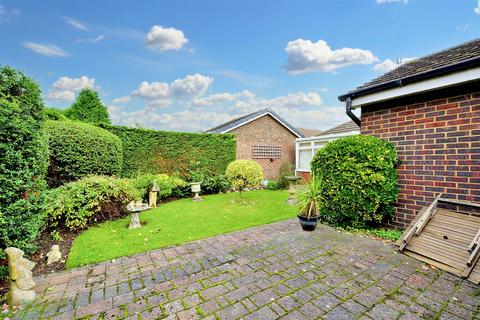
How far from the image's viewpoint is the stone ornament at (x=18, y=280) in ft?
7.29

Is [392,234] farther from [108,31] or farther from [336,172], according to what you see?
[108,31]

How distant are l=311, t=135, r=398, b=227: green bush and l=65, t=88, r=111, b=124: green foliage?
41.7ft

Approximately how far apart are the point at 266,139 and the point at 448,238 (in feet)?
41.4

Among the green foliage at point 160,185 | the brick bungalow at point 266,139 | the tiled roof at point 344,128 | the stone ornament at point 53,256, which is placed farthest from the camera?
the brick bungalow at point 266,139

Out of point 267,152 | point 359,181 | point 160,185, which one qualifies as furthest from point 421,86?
point 267,152

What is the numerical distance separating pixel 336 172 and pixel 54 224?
623cm

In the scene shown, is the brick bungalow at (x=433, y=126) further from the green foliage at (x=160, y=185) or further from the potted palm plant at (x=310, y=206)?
the green foliage at (x=160, y=185)

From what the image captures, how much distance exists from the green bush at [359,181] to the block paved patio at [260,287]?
800mm

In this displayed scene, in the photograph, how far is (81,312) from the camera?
6.78ft

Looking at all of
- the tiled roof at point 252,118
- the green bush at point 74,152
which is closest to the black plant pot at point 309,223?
the green bush at point 74,152

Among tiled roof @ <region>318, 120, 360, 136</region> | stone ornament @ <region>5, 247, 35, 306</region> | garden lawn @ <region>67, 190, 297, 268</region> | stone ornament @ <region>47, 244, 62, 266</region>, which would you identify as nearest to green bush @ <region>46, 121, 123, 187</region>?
garden lawn @ <region>67, 190, 297, 268</region>

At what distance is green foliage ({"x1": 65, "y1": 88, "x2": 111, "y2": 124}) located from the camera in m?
11.9

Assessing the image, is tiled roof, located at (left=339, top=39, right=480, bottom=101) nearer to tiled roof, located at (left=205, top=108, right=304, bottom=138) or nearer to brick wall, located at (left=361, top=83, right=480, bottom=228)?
brick wall, located at (left=361, top=83, right=480, bottom=228)

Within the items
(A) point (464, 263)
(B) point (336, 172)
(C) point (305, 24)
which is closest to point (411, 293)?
(A) point (464, 263)
